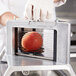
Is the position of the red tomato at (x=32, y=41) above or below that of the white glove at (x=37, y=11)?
below

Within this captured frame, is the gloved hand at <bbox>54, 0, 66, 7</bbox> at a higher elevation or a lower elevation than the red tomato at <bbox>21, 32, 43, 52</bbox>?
higher

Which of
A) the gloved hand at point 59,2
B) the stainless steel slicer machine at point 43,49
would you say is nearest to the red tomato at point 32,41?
the stainless steel slicer machine at point 43,49

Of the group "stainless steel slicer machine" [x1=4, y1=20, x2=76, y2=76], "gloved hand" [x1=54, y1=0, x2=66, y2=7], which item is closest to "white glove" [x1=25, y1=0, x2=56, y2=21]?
"stainless steel slicer machine" [x1=4, y1=20, x2=76, y2=76]

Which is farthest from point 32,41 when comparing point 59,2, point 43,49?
point 59,2

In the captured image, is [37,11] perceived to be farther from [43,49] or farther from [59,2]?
[59,2]

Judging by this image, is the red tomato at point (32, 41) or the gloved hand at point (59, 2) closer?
the red tomato at point (32, 41)

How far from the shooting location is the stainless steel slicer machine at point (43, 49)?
1.89 feet

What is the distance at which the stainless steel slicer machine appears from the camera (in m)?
0.58

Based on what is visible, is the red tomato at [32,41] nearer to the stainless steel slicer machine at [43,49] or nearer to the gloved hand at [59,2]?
the stainless steel slicer machine at [43,49]

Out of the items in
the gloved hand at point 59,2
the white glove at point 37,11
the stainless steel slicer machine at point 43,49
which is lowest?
the stainless steel slicer machine at point 43,49

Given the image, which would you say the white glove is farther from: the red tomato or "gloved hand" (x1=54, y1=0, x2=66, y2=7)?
"gloved hand" (x1=54, y1=0, x2=66, y2=7)

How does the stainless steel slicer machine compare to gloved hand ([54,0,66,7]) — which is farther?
gloved hand ([54,0,66,7])

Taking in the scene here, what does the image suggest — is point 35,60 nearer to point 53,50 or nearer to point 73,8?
point 53,50

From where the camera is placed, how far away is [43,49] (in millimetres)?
705
